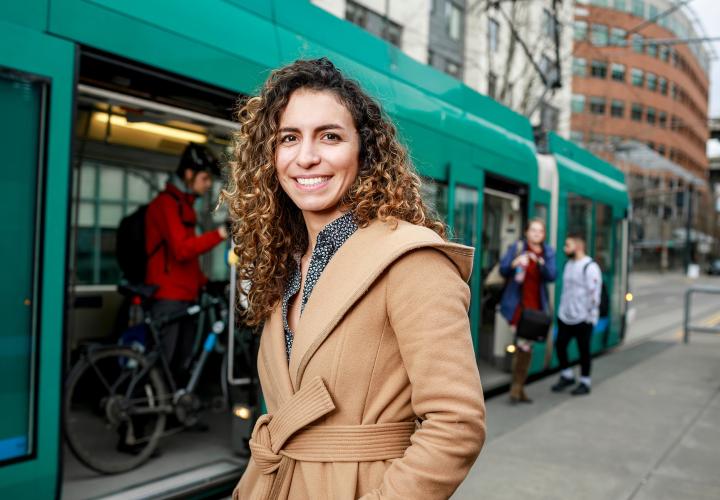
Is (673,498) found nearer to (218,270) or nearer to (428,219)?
(428,219)

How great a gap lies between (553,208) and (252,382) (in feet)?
15.7

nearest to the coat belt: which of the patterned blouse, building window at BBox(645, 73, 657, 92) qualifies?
the patterned blouse

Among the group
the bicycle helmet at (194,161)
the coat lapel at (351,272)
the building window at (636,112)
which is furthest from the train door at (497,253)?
the building window at (636,112)

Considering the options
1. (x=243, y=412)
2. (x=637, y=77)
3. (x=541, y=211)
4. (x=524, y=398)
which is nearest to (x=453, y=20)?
(x=541, y=211)

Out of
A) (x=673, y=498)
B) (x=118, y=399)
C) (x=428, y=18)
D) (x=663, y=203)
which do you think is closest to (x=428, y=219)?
(x=118, y=399)

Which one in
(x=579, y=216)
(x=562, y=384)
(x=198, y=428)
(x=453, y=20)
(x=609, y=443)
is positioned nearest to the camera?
(x=198, y=428)

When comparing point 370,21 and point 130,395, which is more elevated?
point 370,21

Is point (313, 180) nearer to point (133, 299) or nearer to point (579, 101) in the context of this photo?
point (133, 299)

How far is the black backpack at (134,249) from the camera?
491 centimetres

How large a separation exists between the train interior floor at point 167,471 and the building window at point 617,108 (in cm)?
6004

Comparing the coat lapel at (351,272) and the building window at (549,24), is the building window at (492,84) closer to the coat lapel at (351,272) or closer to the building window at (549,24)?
the building window at (549,24)

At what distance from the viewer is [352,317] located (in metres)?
1.35

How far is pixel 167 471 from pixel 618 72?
59.4m

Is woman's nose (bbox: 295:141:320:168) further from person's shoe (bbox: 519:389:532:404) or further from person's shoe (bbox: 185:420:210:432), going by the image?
person's shoe (bbox: 519:389:532:404)
